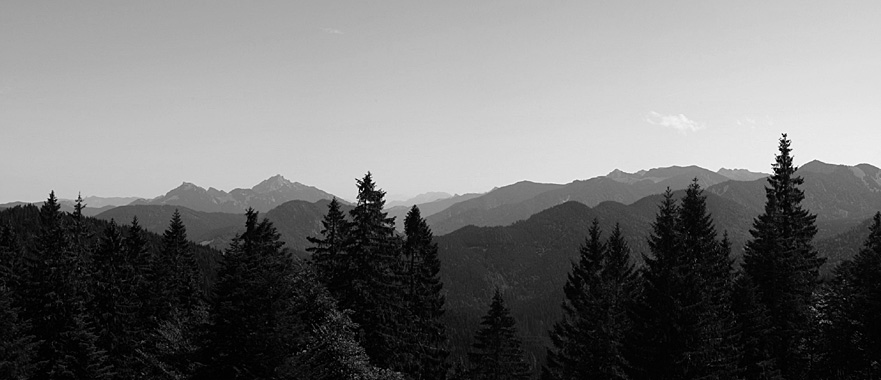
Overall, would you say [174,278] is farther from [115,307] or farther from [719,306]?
[719,306]

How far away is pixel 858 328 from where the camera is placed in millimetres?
30391

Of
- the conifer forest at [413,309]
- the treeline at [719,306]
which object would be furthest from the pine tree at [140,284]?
the treeline at [719,306]

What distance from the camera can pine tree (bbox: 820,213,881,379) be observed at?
29438 millimetres

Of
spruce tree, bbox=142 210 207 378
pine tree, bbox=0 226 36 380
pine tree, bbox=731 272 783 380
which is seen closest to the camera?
pine tree, bbox=0 226 36 380

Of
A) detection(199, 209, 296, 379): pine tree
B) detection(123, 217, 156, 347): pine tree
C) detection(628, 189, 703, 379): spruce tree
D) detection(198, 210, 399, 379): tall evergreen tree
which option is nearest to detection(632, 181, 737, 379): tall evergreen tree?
detection(628, 189, 703, 379): spruce tree

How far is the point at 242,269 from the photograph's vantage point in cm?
2492

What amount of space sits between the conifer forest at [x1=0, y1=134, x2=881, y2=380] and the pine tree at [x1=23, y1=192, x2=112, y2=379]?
10 cm

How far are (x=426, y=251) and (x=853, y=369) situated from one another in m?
27.2

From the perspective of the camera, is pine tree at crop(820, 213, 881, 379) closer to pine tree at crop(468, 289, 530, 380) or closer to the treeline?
the treeline

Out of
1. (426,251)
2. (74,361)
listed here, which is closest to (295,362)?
(426,251)

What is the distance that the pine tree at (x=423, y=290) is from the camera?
4141 centimetres

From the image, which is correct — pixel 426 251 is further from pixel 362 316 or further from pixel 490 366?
pixel 490 366

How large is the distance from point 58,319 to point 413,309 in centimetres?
2579

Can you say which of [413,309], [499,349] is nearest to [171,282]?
[413,309]
